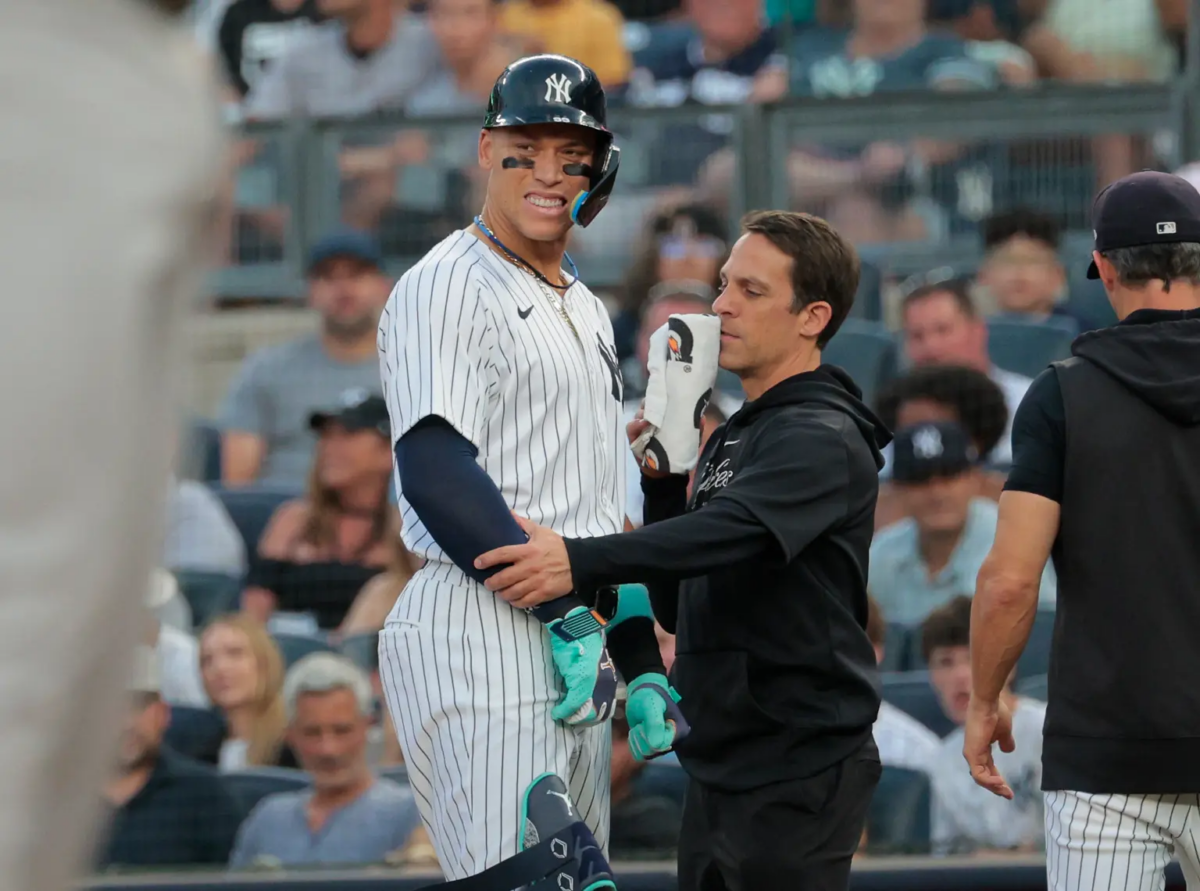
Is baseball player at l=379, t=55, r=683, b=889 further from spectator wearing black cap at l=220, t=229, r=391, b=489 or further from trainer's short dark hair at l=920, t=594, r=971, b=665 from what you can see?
spectator wearing black cap at l=220, t=229, r=391, b=489

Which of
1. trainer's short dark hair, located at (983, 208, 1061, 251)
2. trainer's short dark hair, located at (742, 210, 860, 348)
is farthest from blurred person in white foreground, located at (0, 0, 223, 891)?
trainer's short dark hair, located at (983, 208, 1061, 251)

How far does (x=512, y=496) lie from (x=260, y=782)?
8.26 feet

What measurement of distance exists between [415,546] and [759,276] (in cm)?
85

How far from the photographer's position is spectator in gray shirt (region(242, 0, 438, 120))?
6.93 m

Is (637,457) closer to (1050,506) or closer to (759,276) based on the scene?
(759,276)

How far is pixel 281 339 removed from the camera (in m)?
6.11

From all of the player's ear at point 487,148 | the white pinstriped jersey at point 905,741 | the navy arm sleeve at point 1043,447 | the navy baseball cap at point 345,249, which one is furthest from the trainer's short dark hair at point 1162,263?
the navy baseball cap at point 345,249

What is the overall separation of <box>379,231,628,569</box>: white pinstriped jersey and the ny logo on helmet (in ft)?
0.94

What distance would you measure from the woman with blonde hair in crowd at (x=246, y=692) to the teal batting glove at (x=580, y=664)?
249 centimetres

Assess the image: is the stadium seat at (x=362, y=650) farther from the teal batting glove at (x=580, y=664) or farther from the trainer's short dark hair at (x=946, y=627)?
the teal batting glove at (x=580, y=664)

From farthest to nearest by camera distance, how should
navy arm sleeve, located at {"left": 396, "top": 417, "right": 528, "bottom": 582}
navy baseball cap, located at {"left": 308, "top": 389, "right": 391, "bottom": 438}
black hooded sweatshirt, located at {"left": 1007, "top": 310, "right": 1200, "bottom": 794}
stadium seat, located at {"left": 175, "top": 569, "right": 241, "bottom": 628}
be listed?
navy baseball cap, located at {"left": 308, "top": 389, "right": 391, "bottom": 438}, stadium seat, located at {"left": 175, "top": 569, "right": 241, "bottom": 628}, black hooded sweatshirt, located at {"left": 1007, "top": 310, "right": 1200, "bottom": 794}, navy arm sleeve, located at {"left": 396, "top": 417, "right": 528, "bottom": 582}

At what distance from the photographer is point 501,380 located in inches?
112

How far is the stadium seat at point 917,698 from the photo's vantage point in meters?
4.81

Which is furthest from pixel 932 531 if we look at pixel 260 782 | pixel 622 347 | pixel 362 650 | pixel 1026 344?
pixel 260 782
